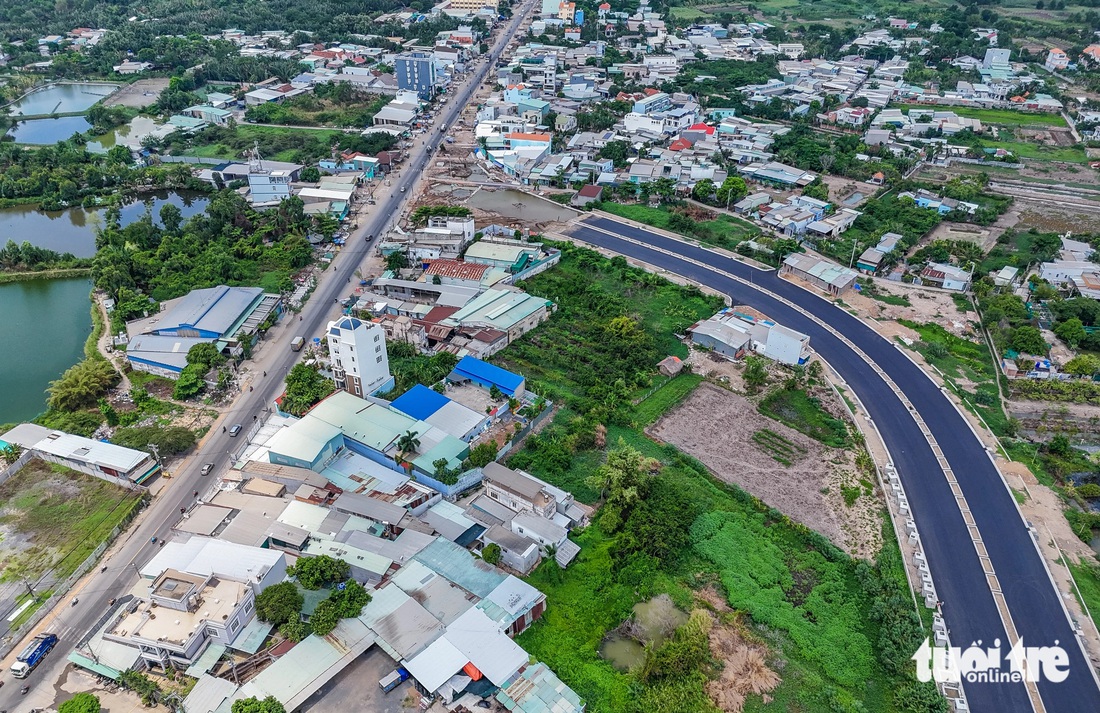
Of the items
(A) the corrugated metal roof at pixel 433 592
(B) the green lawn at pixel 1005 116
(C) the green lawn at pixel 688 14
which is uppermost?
(C) the green lawn at pixel 688 14

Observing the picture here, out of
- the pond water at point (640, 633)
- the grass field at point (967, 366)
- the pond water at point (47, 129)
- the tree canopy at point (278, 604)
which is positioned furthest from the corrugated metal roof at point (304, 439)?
the pond water at point (47, 129)

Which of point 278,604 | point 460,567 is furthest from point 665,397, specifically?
point 278,604

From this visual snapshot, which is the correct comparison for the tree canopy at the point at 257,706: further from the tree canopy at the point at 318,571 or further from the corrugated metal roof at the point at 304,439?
the corrugated metal roof at the point at 304,439

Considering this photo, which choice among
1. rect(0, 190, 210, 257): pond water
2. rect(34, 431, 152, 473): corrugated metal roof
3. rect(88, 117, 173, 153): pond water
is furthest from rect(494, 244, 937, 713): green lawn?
rect(88, 117, 173, 153): pond water

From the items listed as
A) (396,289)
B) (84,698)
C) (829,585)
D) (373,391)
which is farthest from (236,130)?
(829,585)

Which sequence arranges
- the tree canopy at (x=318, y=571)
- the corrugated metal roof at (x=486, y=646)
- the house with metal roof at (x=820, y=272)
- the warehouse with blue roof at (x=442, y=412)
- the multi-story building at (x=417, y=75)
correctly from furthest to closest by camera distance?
the multi-story building at (x=417, y=75) → the house with metal roof at (x=820, y=272) → the warehouse with blue roof at (x=442, y=412) → the tree canopy at (x=318, y=571) → the corrugated metal roof at (x=486, y=646)

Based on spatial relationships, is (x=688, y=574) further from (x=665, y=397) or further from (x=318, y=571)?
(x=318, y=571)
